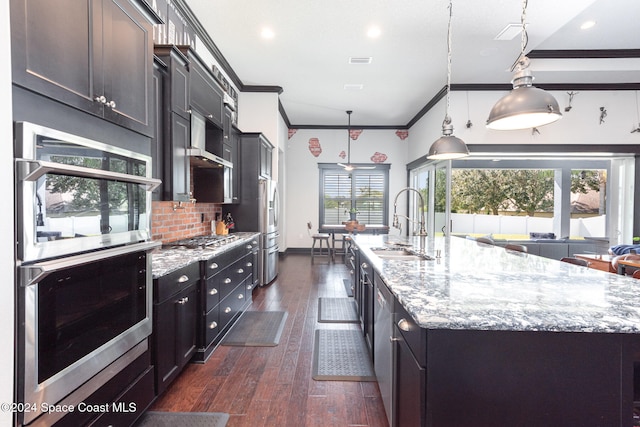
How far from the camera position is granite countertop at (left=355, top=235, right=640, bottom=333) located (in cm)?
100

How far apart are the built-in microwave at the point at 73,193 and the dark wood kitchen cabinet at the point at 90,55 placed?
0.17m

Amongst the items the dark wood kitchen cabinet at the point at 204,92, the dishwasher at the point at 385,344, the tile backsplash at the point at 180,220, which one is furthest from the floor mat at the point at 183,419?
the dark wood kitchen cabinet at the point at 204,92

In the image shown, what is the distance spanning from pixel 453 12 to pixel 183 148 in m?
3.02

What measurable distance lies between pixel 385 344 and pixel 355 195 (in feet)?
21.8

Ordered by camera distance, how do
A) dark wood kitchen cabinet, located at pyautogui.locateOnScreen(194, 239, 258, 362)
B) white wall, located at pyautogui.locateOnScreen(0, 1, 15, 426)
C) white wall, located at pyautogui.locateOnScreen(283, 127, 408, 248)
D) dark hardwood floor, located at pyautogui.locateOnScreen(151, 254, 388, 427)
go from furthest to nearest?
white wall, located at pyautogui.locateOnScreen(283, 127, 408, 248) → dark wood kitchen cabinet, located at pyautogui.locateOnScreen(194, 239, 258, 362) → dark hardwood floor, located at pyautogui.locateOnScreen(151, 254, 388, 427) → white wall, located at pyautogui.locateOnScreen(0, 1, 15, 426)

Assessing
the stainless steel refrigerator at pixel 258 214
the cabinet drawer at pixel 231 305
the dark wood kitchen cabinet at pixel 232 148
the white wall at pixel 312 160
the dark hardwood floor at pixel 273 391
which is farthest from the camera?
the white wall at pixel 312 160

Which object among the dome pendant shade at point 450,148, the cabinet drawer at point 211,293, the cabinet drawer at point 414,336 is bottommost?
the cabinet drawer at point 211,293

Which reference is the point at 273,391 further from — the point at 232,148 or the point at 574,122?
the point at 574,122

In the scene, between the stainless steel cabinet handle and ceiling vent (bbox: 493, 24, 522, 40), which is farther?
ceiling vent (bbox: 493, 24, 522, 40)

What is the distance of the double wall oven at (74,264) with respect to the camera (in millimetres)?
977

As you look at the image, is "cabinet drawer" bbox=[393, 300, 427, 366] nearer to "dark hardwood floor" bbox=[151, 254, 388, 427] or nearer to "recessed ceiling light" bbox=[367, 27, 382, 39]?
"dark hardwood floor" bbox=[151, 254, 388, 427]

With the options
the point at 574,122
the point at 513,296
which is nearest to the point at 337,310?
the point at 513,296

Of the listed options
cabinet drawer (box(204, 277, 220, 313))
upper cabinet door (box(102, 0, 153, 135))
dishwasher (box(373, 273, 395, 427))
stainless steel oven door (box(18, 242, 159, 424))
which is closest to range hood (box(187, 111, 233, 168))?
upper cabinet door (box(102, 0, 153, 135))

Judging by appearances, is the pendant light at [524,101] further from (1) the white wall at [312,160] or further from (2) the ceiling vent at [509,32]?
(1) the white wall at [312,160]
